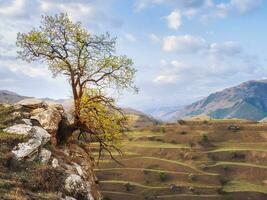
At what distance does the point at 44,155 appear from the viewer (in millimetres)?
31578

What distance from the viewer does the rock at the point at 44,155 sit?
31.2 m

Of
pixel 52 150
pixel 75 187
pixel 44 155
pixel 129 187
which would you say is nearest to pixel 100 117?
pixel 52 150

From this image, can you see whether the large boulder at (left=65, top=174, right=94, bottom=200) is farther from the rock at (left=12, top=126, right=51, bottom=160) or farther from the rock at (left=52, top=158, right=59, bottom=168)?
the rock at (left=12, top=126, right=51, bottom=160)

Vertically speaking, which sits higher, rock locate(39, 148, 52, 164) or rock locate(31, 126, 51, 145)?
rock locate(31, 126, 51, 145)

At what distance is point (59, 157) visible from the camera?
3375cm

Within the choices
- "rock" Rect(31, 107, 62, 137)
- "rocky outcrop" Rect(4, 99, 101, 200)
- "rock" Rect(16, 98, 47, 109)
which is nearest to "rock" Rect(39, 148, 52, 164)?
"rocky outcrop" Rect(4, 99, 101, 200)

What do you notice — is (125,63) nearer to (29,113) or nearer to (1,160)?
(29,113)

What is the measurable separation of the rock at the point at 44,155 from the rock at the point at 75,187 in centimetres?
207

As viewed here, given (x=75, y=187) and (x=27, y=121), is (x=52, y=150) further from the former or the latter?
(x=75, y=187)

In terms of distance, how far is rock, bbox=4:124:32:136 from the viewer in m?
32.4

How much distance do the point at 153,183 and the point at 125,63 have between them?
166226 mm

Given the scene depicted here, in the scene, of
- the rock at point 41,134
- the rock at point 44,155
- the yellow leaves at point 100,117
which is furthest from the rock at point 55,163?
the yellow leaves at point 100,117

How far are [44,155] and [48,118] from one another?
539cm

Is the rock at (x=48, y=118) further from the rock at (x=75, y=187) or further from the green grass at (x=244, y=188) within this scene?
the green grass at (x=244, y=188)
